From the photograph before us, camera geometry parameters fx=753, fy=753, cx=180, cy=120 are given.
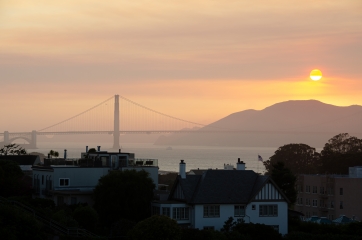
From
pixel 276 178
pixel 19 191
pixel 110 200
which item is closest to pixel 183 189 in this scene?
pixel 110 200

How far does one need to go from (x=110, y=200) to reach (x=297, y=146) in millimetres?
74747

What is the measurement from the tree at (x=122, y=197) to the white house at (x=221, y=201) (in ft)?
3.33

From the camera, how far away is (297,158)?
385 feet

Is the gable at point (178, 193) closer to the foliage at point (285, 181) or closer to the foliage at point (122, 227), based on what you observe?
the foliage at point (122, 227)

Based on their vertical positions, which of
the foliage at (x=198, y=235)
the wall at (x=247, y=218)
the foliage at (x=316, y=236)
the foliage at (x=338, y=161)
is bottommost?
the foliage at (x=316, y=236)

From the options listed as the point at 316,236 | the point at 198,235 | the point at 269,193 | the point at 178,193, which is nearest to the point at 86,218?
the point at 198,235

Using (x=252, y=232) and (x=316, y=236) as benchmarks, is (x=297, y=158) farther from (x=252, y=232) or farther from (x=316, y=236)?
(x=252, y=232)

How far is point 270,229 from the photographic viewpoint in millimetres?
46531

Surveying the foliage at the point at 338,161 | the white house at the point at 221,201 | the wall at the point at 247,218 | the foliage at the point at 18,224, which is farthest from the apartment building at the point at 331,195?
the foliage at the point at 18,224

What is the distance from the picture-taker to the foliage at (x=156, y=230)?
41875 millimetres

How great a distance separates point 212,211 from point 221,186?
2.29 meters

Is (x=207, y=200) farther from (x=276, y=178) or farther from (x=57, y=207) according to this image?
(x=276, y=178)

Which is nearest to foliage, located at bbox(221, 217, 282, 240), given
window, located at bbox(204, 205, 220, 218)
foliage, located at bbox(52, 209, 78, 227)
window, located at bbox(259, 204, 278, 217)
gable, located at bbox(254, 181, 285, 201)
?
window, located at bbox(204, 205, 220, 218)

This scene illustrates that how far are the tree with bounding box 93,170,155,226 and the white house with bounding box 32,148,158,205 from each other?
2.87 m
